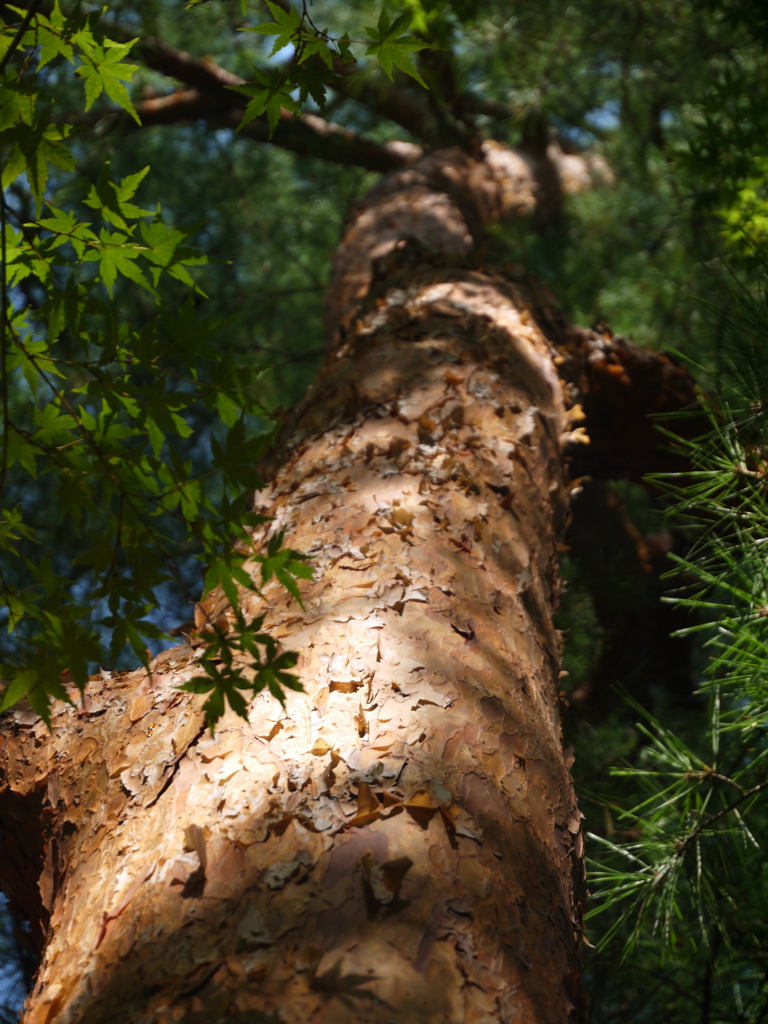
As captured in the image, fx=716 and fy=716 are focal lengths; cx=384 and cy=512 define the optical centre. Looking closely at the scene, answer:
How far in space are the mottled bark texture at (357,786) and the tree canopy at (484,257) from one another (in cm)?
13

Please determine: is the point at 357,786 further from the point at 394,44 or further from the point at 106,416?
the point at 394,44

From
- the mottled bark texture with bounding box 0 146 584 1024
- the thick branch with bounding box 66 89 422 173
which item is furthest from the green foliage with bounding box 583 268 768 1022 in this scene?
the thick branch with bounding box 66 89 422 173

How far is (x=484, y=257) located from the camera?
1.98 meters

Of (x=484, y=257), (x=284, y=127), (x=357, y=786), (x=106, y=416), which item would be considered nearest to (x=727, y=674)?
(x=357, y=786)

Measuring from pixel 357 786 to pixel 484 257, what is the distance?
1.62 metres

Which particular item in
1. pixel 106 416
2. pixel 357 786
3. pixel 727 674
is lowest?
pixel 727 674

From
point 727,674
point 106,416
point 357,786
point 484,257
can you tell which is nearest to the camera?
point 357,786

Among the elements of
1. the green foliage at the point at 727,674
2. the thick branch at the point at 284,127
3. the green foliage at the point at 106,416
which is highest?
the thick branch at the point at 284,127

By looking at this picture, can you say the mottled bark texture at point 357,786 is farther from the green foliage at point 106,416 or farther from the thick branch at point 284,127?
the thick branch at point 284,127

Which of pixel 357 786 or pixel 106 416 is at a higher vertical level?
pixel 106 416

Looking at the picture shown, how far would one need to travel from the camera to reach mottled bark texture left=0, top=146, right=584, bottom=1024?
620 mm

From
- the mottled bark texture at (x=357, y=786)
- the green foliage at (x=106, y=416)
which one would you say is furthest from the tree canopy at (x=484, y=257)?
the mottled bark texture at (x=357, y=786)

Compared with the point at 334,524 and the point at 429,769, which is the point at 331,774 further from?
the point at 334,524

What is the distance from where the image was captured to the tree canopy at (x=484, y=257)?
802mm
